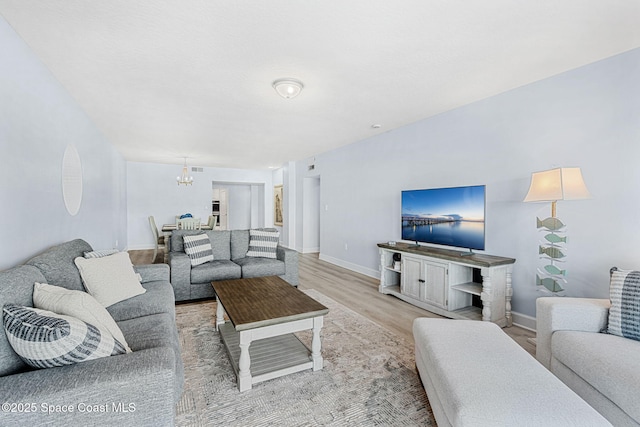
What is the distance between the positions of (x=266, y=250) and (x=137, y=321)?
248cm

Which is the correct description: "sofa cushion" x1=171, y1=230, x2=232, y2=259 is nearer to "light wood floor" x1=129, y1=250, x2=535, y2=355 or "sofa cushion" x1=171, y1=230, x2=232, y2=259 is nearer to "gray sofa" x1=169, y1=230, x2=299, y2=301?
"gray sofa" x1=169, y1=230, x2=299, y2=301

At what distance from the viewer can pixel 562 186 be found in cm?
233

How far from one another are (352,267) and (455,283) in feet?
8.02

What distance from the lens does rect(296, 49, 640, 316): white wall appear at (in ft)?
7.62

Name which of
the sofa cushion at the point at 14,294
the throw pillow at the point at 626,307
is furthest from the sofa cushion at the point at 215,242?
the throw pillow at the point at 626,307

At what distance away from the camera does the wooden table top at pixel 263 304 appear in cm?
197

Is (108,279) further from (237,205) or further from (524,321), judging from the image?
(237,205)

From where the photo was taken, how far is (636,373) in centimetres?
135

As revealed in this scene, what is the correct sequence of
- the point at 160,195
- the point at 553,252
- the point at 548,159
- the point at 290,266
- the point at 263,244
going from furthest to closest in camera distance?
1. the point at 160,195
2. the point at 263,244
3. the point at 290,266
4. the point at 548,159
5. the point at 553,252

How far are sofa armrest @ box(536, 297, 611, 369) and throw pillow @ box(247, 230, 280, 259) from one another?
322cm

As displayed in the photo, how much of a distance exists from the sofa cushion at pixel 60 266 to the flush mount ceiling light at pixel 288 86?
2228mm

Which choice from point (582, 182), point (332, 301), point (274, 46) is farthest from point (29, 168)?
point (582, 182)

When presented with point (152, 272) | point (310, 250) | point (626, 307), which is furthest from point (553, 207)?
point (310, 250)

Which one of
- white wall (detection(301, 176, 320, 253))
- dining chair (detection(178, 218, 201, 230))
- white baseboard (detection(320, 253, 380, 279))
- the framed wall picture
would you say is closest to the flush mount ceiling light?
white baseboard (detection(320, 253, 380, 279))
